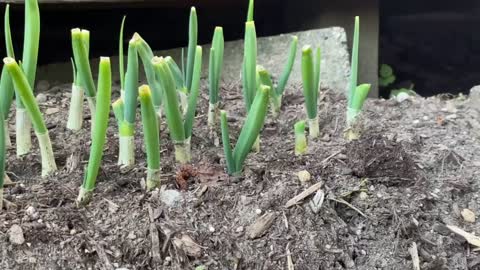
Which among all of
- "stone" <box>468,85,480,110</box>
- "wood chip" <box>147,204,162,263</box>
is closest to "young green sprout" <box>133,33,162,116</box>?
"wood chip" <box>147,204,162,263</box>

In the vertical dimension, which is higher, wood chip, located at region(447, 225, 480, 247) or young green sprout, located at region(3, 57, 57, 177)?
young green sprout, located at region(3, 57, 57, 177)

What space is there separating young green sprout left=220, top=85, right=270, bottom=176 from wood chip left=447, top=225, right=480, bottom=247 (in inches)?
14.3

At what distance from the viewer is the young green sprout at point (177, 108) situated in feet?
3.12

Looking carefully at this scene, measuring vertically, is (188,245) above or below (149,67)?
below

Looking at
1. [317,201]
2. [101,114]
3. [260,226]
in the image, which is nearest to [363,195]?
[317,201]

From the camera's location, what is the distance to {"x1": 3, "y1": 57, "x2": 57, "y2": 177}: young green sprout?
905 mm

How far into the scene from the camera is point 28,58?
1.05 meters

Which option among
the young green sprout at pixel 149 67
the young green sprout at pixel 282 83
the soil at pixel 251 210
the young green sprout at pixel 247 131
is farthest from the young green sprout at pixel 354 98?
the young green sprout at pixel 149 67

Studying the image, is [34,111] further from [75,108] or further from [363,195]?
[363,195]

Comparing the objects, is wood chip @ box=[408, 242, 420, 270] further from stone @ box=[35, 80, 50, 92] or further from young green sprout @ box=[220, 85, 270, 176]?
stone @ box=[35, 80, 50, 92]

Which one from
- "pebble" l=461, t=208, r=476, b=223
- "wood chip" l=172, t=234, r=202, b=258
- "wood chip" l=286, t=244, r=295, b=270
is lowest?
"pebble" l=461, t=208, r=476, b=223

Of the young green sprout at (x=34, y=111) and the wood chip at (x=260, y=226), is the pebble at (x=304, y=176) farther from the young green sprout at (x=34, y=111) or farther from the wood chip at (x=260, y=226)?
the young green sprout at (x=34, y=111)

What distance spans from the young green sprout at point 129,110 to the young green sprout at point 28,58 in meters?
0.15

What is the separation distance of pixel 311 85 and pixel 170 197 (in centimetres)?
29
